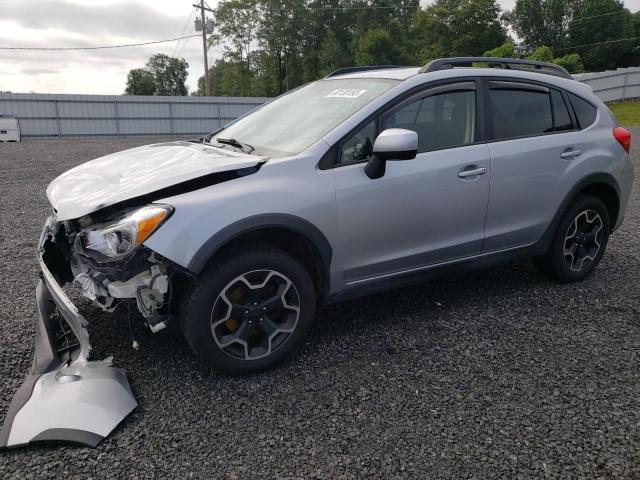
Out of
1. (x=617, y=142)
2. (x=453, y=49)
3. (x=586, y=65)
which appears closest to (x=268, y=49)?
(x=453, y=49)

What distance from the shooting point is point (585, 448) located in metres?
2.39

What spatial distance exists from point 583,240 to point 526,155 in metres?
1.10

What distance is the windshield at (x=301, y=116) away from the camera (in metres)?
3.27

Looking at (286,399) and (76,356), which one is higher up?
(76,356)

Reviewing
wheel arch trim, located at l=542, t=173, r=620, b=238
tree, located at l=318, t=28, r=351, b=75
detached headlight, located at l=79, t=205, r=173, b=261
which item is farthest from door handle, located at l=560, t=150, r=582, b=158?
tree, located at l=318, t=28, r=351, b=75

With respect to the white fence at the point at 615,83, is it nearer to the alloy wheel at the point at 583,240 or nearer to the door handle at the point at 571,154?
the alloy wheel at the point at 583,240

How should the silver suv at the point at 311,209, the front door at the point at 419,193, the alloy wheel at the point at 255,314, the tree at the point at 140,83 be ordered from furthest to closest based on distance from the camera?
the tree at the point at 140,83
the front door at the point at 419,193
the alloy wheel at the point at 255,314
the silver suv at the point at 311,209

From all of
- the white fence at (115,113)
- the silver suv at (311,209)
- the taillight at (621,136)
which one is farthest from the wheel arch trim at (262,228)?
the white fence at (115,113)

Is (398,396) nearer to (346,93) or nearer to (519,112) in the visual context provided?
(346,93)

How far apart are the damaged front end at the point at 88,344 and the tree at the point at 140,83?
298 ft

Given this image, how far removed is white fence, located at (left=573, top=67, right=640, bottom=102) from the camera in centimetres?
3066

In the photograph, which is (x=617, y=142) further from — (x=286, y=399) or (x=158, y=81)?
(x=158, y=81)

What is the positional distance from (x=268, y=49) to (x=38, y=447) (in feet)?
221

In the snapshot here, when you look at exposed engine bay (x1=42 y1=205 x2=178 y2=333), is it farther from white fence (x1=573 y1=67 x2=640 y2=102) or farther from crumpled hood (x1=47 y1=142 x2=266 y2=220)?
white fence (x1=573 y1=67 x2=640 y2=102)
